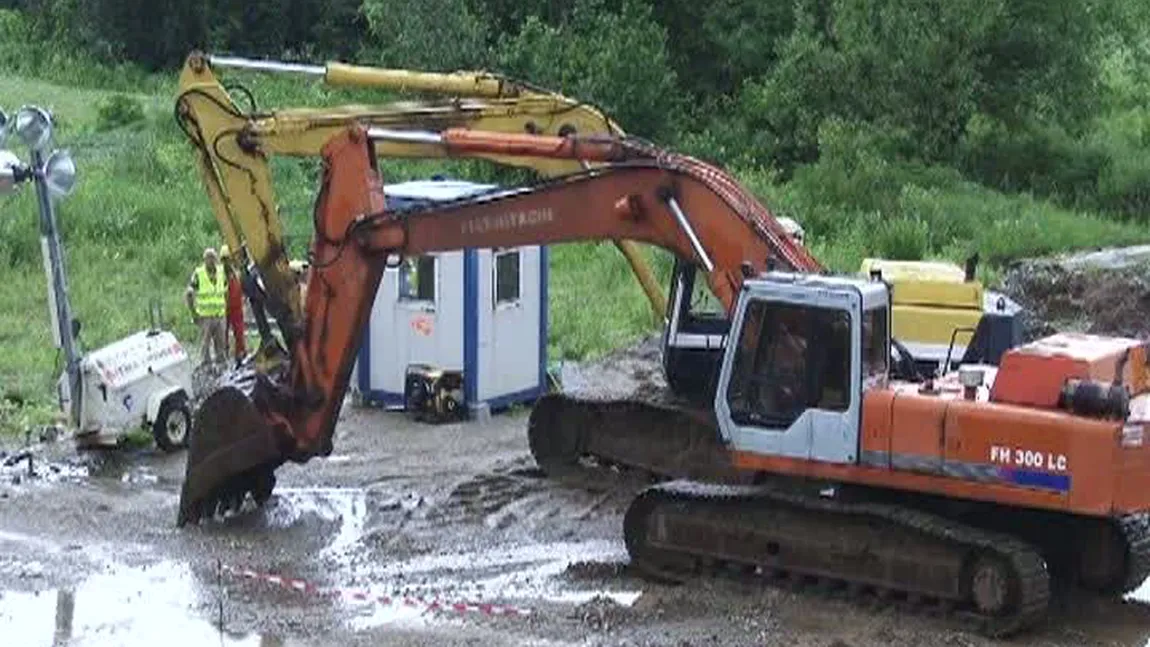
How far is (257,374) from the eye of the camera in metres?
16.9

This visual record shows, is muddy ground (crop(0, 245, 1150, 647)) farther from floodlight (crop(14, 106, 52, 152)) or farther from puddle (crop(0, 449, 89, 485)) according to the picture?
floodlight (crop(14, 106, 52, 152))

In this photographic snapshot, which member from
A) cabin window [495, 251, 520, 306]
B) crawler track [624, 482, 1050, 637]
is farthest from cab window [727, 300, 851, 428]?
cabin window [495, 251, 520, 306]

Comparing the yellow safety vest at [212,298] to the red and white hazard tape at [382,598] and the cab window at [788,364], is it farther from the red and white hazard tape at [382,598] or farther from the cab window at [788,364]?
the cab window at [788,364]

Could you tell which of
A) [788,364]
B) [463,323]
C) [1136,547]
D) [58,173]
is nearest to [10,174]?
[58,173]

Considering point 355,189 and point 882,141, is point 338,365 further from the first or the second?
point 882,141

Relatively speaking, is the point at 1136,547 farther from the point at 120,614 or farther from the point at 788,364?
the point at 120,614

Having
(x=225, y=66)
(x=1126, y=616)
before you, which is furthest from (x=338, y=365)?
(x=1126, y=616)

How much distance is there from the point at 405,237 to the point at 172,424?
14.8 feet

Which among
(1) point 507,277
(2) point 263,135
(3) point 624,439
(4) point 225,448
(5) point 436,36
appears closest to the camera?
(4) point 225,448

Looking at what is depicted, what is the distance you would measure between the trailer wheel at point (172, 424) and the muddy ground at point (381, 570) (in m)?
0.20

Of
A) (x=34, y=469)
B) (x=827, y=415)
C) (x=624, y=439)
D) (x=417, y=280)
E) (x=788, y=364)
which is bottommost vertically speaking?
(x=34, y=469)

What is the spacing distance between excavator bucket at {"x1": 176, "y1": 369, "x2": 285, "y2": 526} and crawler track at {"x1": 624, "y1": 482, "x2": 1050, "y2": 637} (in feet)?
10.7

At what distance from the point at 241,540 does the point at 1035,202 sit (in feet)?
75.6

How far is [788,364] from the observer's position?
14.5 meters
